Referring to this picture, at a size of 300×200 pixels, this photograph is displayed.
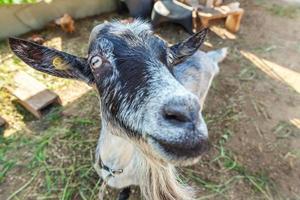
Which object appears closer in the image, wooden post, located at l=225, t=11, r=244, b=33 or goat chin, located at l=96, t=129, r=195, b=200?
goat chin, located at l=96, t=129, r=195, b=200

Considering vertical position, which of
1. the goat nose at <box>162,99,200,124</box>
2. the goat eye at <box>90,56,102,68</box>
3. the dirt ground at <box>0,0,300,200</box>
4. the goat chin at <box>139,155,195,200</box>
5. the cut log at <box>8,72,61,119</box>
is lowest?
the dirt ground at <box>0,0,300,200</box>

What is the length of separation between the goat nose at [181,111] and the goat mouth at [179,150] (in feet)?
0.42

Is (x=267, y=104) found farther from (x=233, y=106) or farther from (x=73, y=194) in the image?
(x=73, y=194)

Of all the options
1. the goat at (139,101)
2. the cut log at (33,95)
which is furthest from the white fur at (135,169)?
the cut log at (33,95)

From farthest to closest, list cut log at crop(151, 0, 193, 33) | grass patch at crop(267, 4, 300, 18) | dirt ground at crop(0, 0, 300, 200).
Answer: grass patch at crop(267, 4, 300, 18), cut log at crop(151, 0, 193, 33), dirt ground at crop(0, 0, 300, 200)

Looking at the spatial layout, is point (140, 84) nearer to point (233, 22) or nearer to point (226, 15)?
point (226, 15)

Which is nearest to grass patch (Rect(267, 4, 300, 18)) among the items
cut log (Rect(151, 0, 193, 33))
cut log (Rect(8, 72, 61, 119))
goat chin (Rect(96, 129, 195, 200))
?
cut log (Rect(151, 0, 193, 33))

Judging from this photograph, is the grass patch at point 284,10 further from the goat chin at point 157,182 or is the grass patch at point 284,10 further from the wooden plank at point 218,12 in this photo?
the goat chin at point 157,182

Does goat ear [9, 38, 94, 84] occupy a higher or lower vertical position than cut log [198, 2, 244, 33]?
higher

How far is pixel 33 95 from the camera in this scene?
Answer: 14.4 feet

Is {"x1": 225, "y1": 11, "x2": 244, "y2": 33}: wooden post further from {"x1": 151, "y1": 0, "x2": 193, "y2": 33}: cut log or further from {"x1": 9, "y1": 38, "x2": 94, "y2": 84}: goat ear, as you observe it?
{"x1": 9, "y1": 38, "x2": 94, "y2": 84}: goat ear

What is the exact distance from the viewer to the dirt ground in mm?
3631

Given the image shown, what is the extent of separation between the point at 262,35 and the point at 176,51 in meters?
3.92

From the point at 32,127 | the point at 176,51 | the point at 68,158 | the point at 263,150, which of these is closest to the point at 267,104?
the point at 263,150
